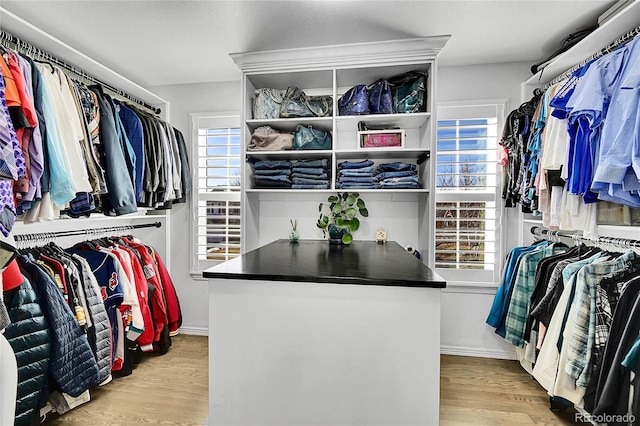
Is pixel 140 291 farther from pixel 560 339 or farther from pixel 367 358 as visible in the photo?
pixel 560 339

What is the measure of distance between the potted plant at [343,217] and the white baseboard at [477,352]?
134 centimetres

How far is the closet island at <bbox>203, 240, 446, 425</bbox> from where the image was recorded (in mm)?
1214

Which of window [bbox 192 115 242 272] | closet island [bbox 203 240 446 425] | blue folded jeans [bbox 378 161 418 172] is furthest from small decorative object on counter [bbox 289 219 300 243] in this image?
closet island [bbox 203 240 446 425]

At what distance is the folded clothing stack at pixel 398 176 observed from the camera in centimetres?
234

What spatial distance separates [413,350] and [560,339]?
3.37ft

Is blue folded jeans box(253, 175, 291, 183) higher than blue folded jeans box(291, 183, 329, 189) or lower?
higher

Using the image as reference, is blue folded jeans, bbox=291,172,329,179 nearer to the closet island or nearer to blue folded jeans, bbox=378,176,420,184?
blue folded jeans, bbox=378,176,420,184

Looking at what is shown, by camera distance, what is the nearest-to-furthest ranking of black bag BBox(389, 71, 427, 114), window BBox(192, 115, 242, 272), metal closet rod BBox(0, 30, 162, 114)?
metal closet rod BBox(0, 30, 162, 114) < black bag BBox(389, 71, 427, 114) < window BBox(192, 115, 242, 272)

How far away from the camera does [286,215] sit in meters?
2.73

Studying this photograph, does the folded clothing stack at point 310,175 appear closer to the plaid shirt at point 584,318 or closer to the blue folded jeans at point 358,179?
the blue folded jeans at point 358,179

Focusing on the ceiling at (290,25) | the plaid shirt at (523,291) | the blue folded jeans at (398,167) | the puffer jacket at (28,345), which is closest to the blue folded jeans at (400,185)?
the blue folded jeans at (398,167)

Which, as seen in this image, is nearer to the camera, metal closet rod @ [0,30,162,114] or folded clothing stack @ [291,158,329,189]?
metal closet rod @ [0,30,162,114]

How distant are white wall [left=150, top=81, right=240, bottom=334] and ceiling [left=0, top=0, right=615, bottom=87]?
48 centimetres

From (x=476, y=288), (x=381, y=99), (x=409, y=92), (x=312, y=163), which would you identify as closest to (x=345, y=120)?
(x=381, y=99)
